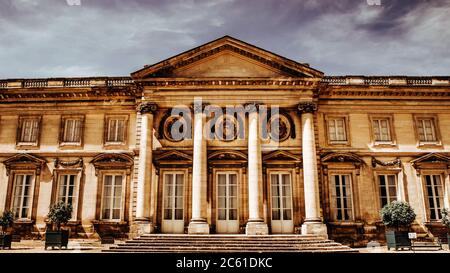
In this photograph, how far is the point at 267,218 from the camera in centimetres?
1847

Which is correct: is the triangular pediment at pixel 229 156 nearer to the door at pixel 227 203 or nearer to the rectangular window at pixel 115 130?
the door at pixel 227 203

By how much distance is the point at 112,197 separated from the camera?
62.8ft

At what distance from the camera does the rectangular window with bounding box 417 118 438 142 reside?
20.0 metres

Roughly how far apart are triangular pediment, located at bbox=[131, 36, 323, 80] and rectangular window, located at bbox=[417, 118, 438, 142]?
20.6ft

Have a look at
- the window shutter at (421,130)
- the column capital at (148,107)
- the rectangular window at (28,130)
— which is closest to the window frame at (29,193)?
the rectangular window at (28,130)

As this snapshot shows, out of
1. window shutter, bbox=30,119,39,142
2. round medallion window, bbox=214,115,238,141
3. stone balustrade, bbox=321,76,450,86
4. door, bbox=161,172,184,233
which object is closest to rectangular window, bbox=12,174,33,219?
window shutter, bbox=30,119,39,142

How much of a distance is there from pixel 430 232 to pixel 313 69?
9973 mm

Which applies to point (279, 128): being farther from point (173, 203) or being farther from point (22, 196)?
point (22, 196)

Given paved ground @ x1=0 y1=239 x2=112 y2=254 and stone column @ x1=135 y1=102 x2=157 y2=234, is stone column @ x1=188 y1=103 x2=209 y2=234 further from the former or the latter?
paved ground @ x1=0 y1=239 x2=112 y2=254
